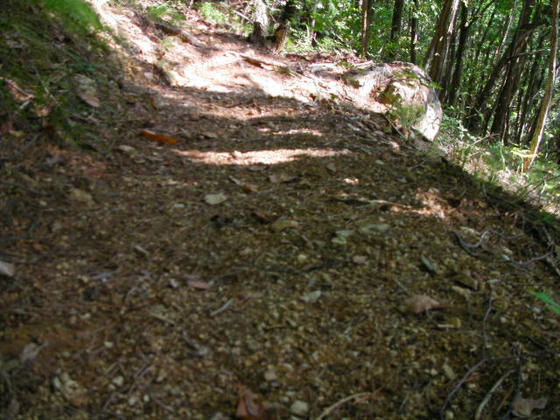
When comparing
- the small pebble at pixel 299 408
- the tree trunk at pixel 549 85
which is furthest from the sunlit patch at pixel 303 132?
the tree trunk at pixel 549 85

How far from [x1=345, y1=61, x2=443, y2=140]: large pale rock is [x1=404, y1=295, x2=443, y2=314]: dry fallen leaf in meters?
3.38

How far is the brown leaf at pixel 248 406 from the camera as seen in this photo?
1.45m

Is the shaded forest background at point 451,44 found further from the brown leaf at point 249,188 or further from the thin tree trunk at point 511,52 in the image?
the brown leaf at point 249,188

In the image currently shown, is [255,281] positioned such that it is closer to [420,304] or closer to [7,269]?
[420,304]

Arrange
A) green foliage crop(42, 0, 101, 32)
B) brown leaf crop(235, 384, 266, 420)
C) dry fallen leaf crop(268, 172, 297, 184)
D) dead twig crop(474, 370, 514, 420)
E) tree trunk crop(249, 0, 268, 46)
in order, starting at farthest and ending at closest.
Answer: tree trunk crop(249, 0, 268, 46), green foliage crop(42, 0, 101, 32), dry fallen leaf crop(268, 172, 297, 184), dead twig crop(474, 370, 514, 420), brown leaf crop(235, 384, 266, 420)

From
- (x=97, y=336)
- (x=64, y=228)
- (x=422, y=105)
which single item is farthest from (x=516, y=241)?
(x=422, y=105)

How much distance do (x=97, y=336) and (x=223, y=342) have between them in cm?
49

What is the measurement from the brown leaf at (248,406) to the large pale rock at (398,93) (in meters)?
4.12

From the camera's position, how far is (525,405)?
1.63 m

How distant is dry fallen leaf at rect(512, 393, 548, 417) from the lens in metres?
1.60

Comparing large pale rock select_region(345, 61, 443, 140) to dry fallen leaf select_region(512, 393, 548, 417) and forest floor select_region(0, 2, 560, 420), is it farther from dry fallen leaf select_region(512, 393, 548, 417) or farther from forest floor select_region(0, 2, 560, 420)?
dry fallen leaf select_region(512, 393, 548, 417)

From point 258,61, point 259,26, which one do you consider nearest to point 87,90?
point 258,61

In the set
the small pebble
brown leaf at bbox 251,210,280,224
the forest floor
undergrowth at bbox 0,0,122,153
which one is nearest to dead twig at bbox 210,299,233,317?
the forest floor

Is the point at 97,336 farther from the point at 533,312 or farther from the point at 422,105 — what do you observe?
the point at 422,105
